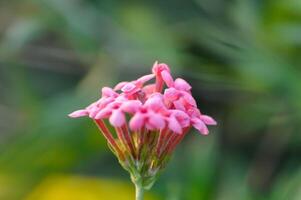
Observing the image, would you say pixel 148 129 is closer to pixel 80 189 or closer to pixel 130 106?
pixel 130 106

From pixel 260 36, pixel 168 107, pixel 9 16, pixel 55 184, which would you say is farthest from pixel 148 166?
pixel 9 16

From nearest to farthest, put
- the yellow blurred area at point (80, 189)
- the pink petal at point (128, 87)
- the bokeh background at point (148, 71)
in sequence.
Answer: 1. the pink petal at point (128, 87)
2. the yellow blurred area at point (80, 189)
3. the bokeh background at point (148, 71)

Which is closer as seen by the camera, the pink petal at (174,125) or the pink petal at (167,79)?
the pink petal at (174,125)

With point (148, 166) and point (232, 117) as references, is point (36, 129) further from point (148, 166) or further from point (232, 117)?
point (148, 166)

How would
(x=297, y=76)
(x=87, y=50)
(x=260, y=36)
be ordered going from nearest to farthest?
1. (x=297, y=76)
2. (x=260, y=36)
3. (x=87, y=50)

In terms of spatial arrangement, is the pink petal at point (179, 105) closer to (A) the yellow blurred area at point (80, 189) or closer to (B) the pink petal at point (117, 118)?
(B) the pink petal at point (117, 118)

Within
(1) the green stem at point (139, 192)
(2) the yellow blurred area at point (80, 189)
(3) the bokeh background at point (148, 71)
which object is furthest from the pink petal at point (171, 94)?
(2) the yellow blurred area at point (80, 189)

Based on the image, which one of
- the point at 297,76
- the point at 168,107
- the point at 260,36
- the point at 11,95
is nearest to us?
the point at 168,107

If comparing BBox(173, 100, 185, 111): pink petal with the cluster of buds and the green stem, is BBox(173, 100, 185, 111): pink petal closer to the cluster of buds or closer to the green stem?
the cluster of buds
